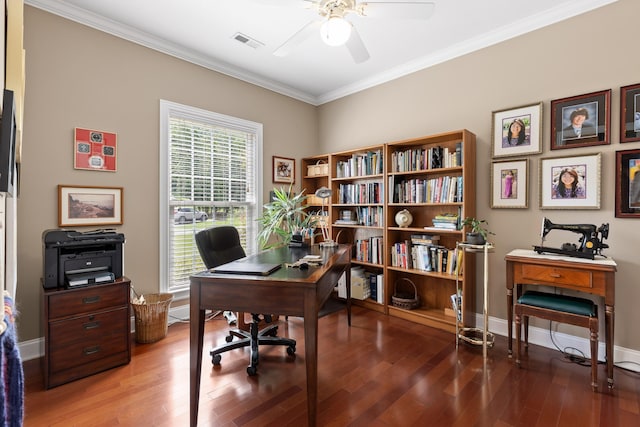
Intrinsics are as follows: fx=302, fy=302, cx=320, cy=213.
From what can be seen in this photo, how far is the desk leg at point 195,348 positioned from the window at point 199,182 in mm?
1654

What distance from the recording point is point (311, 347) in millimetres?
1560

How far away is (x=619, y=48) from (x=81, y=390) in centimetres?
453

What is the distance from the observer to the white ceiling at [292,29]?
246cm

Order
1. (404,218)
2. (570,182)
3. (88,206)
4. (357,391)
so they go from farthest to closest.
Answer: (404,218) → (88,206) → (570,182) → (357,391)

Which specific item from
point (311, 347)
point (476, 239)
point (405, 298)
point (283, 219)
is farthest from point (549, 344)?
point (283, 219)

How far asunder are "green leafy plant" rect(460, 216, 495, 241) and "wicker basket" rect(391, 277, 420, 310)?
96cm

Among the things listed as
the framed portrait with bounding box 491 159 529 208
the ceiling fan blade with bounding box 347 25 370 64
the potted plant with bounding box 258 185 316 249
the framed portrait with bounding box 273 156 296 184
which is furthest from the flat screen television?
the framed portrait with bounding box 273 156 296 184

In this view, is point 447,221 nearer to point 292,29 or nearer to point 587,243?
point 587,243

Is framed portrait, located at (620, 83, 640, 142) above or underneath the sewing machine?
above

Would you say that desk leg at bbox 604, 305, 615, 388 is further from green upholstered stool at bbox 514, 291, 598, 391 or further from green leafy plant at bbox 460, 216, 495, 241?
green leafy plant at bbox 460, 216, 495, 241

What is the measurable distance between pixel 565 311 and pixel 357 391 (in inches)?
60.6

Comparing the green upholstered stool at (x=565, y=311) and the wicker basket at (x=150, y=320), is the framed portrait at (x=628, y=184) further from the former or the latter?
the wicker basket at (x=150, y=320)

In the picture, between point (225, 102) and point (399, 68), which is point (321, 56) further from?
point (225, 102)

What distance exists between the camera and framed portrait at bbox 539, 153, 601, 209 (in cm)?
238
